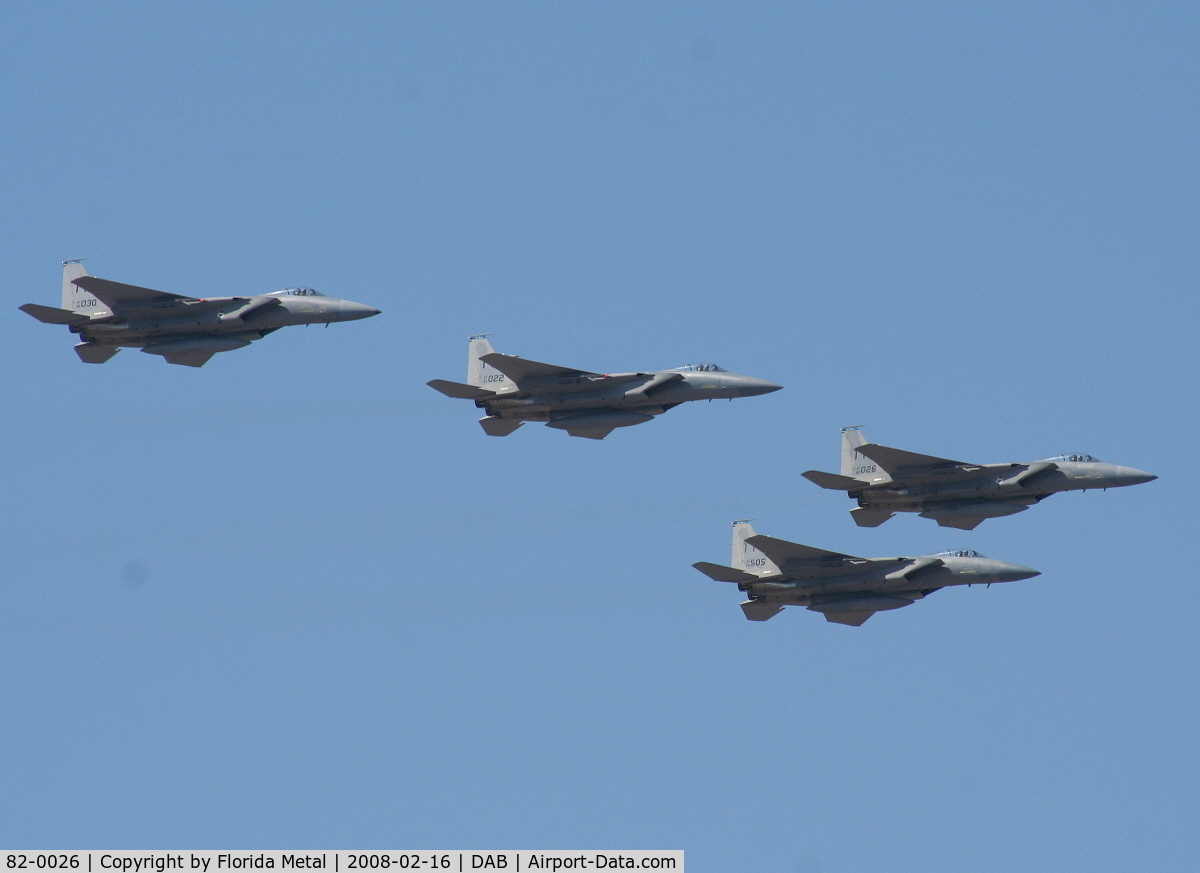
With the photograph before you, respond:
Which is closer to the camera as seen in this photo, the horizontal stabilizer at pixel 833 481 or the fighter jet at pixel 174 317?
the fighter jet at pixel 174 317

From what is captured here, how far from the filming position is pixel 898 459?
76.4m

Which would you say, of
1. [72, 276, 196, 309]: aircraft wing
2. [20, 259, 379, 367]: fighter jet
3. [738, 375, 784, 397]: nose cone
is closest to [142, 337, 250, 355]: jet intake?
[20, 259, 379, 367]: fighter jet


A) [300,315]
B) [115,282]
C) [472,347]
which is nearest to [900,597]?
[472,347]

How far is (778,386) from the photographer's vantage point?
76.4 meters

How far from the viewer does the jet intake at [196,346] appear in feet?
243

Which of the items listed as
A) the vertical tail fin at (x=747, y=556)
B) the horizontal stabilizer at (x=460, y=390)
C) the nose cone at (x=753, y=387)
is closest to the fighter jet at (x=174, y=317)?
the horizontal stabilizer at (x=460, y=390)

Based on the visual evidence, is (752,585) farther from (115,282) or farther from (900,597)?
(115,282)

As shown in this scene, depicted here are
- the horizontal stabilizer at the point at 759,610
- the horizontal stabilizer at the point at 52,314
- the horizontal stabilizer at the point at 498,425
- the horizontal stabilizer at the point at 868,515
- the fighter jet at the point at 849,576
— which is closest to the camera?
the horizontal stabilizer at the point at 52,314

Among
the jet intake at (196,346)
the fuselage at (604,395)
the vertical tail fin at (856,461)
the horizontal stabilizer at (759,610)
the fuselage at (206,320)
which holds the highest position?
the fuselage at (206,320)

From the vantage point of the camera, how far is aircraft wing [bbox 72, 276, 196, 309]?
2869 inches

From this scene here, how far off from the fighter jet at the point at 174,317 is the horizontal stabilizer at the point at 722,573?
15.4 m

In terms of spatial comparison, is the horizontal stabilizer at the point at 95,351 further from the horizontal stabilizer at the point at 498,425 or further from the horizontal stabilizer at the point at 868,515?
the horizontal stabilizer at the point at 868,515

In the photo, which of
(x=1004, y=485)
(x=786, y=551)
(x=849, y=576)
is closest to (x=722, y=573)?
(x=786, y=551)

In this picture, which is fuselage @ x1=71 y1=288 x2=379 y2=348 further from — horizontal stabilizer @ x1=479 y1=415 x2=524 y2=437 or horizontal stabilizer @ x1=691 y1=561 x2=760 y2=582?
horizontal stabilizer @ x1=691 y1=561 x2=760 y2=582
